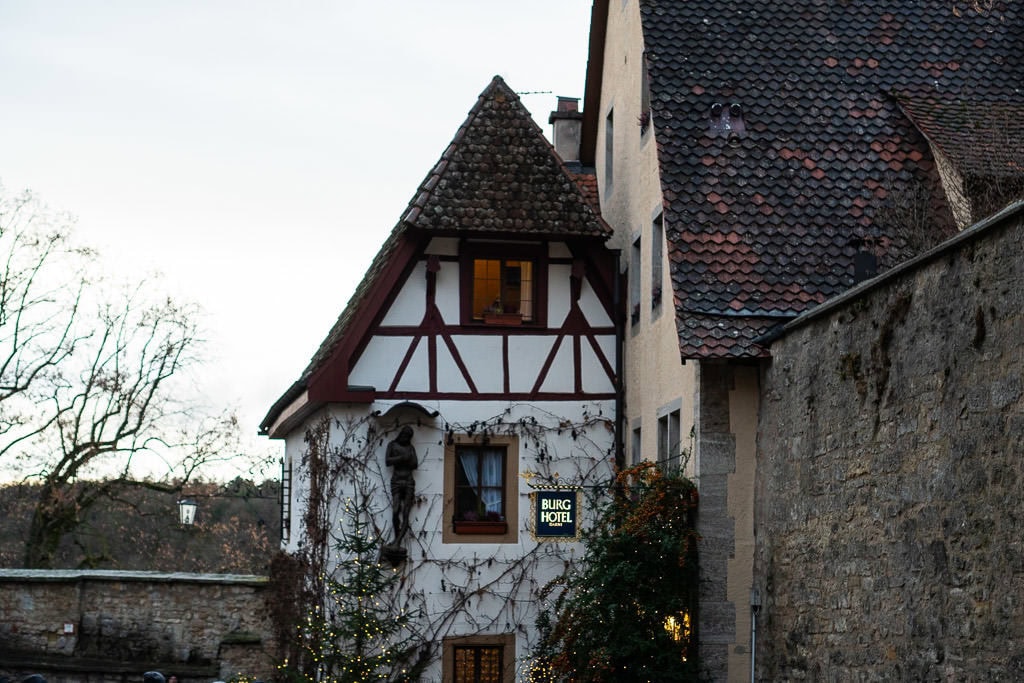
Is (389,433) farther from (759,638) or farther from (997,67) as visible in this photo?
(997,67)

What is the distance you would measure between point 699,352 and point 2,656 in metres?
12.7

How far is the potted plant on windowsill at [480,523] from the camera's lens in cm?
1745

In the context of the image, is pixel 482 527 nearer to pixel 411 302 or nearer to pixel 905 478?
pixel 411 302

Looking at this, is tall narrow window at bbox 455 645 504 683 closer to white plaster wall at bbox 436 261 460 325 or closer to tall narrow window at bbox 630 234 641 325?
white plaster wall at bbox 436 261 460 325

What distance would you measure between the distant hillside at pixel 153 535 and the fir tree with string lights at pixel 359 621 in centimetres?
1323

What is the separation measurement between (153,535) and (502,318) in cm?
1876

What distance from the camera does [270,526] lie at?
1508 inches

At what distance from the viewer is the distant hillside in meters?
32.0

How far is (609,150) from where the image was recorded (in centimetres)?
1950

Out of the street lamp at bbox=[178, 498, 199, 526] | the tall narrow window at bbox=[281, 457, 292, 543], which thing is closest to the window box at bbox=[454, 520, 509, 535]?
the tall narrow window at bbox=[281, 457, 292, 543]

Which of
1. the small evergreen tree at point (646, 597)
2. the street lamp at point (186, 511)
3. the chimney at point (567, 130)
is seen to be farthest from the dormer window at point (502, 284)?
the street lamp at point (186, 511)

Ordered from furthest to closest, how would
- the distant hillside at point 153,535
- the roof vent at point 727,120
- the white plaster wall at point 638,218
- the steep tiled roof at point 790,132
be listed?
the distant hillside at point 153,535 → the roof vent at point 727,120 → the white plaster wall at point 638,218 → the steep tiled roof at point 790,132

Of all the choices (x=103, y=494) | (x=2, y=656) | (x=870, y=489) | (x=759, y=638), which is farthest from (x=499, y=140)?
(x=103, y=494)

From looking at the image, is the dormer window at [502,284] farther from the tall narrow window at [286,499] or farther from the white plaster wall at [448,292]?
the tall narrow window at [286,499]
